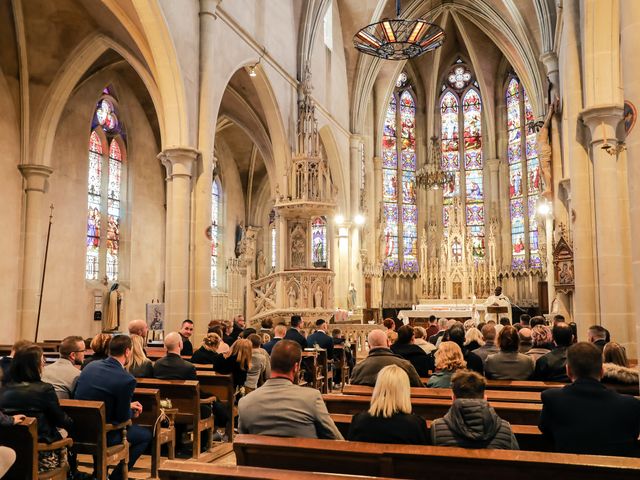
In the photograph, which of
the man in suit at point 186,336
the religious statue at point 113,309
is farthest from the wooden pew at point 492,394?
the religious statue at point 113,309

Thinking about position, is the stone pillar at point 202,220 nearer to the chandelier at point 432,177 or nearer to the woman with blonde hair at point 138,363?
the woman with blonde hair at point 138,363

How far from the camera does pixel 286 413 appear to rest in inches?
152

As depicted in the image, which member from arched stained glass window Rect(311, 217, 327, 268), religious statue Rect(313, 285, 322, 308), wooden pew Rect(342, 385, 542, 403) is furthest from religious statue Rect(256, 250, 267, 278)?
wooden pew Rect(342, 385, 542, 403)

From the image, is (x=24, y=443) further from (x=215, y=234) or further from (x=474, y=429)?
(x=215, y=234)

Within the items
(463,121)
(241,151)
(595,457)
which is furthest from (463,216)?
(595,457)

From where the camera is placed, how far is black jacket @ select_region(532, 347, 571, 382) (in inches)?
247

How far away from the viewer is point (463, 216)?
29047 mm

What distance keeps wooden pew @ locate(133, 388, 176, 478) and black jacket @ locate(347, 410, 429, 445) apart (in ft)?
8.92

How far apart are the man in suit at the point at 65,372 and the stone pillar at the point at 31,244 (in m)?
10.7

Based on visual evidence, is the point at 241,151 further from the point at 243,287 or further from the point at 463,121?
the point at 463,121

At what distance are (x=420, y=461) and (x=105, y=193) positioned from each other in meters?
18.0

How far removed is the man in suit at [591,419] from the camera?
142 inches

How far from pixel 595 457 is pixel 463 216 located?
26630mm

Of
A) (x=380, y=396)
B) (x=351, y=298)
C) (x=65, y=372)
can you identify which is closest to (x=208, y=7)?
(x=65, y=372)
